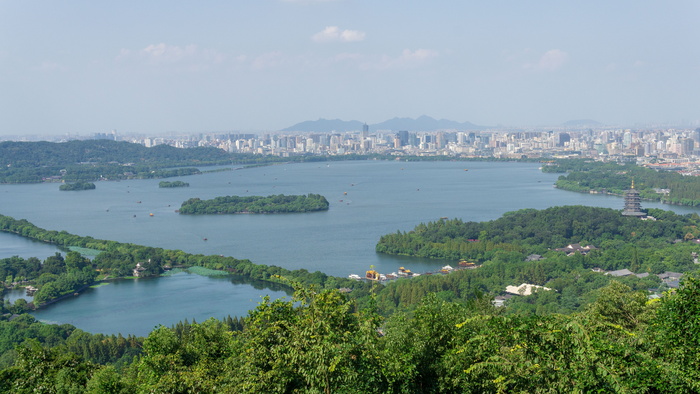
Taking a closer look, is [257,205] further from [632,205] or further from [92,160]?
[92,160]

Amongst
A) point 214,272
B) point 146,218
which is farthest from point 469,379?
point 146,218

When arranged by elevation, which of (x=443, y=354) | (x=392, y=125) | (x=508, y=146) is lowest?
(x=443, y=354)

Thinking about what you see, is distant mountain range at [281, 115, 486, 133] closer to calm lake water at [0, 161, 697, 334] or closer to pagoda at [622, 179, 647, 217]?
calm lake water at [0, 161, 697, 334]

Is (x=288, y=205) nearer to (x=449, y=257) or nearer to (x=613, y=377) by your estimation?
(x=449, y=257)

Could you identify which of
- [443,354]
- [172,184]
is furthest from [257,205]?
[443,354]

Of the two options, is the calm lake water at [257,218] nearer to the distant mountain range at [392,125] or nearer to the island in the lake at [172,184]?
the island in the lake at [172,184]

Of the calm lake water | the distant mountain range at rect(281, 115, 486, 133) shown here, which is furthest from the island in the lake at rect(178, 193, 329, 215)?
the distant mountain range at rect(281, 115, 486, 133)

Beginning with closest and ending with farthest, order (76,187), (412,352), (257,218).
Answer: (412,352) → (257,218) → (76,187)
